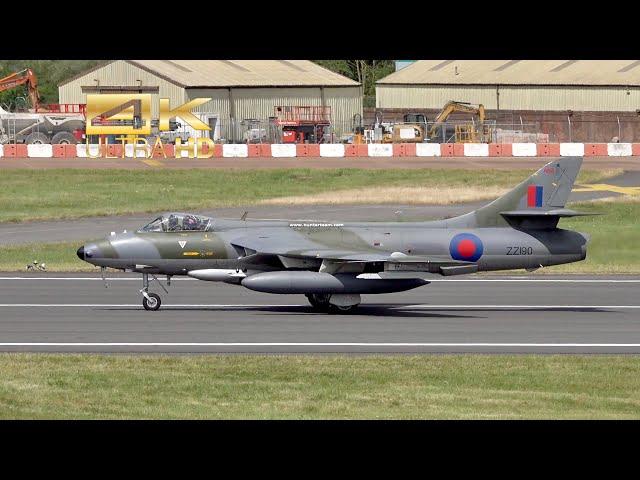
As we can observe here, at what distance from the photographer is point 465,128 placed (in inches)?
2948

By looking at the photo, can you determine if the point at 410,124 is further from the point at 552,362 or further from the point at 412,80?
the point at 552,362

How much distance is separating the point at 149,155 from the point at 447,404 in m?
49.3

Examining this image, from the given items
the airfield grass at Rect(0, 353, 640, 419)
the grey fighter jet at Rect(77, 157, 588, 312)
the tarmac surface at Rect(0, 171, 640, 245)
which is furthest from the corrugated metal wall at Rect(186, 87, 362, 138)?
the airfield grass at Rect(0, 353, 640, 419)

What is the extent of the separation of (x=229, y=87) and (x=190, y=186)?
30.2 meters

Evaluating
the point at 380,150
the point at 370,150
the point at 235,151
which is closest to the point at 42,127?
the point at 235,151

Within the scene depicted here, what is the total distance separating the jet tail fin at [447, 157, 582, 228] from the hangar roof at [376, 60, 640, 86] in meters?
51.0

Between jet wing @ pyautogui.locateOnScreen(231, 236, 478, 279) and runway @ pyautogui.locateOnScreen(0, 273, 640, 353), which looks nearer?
runway @ pyautogui.locateOnScreen(0, 273, 640, 353)

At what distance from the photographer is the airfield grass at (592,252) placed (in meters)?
30.2

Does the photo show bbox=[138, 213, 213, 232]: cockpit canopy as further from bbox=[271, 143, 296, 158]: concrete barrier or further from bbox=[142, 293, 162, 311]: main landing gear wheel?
bbox=[271, 143, 296, 158]: concrete barrier

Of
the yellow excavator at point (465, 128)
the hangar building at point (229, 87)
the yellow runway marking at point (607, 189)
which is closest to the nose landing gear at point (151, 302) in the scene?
the yellow runway marking at point (607, 189)

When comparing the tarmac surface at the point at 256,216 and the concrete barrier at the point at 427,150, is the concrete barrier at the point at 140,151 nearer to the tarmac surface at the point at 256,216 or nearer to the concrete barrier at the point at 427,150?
the concrete barrier at the point at 427,150

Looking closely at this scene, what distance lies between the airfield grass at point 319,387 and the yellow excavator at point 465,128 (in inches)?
2136

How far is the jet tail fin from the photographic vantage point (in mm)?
25750

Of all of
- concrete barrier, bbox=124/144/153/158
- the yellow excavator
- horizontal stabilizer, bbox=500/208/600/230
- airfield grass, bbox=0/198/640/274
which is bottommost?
airfield grass, bbox=0/198/640/274
